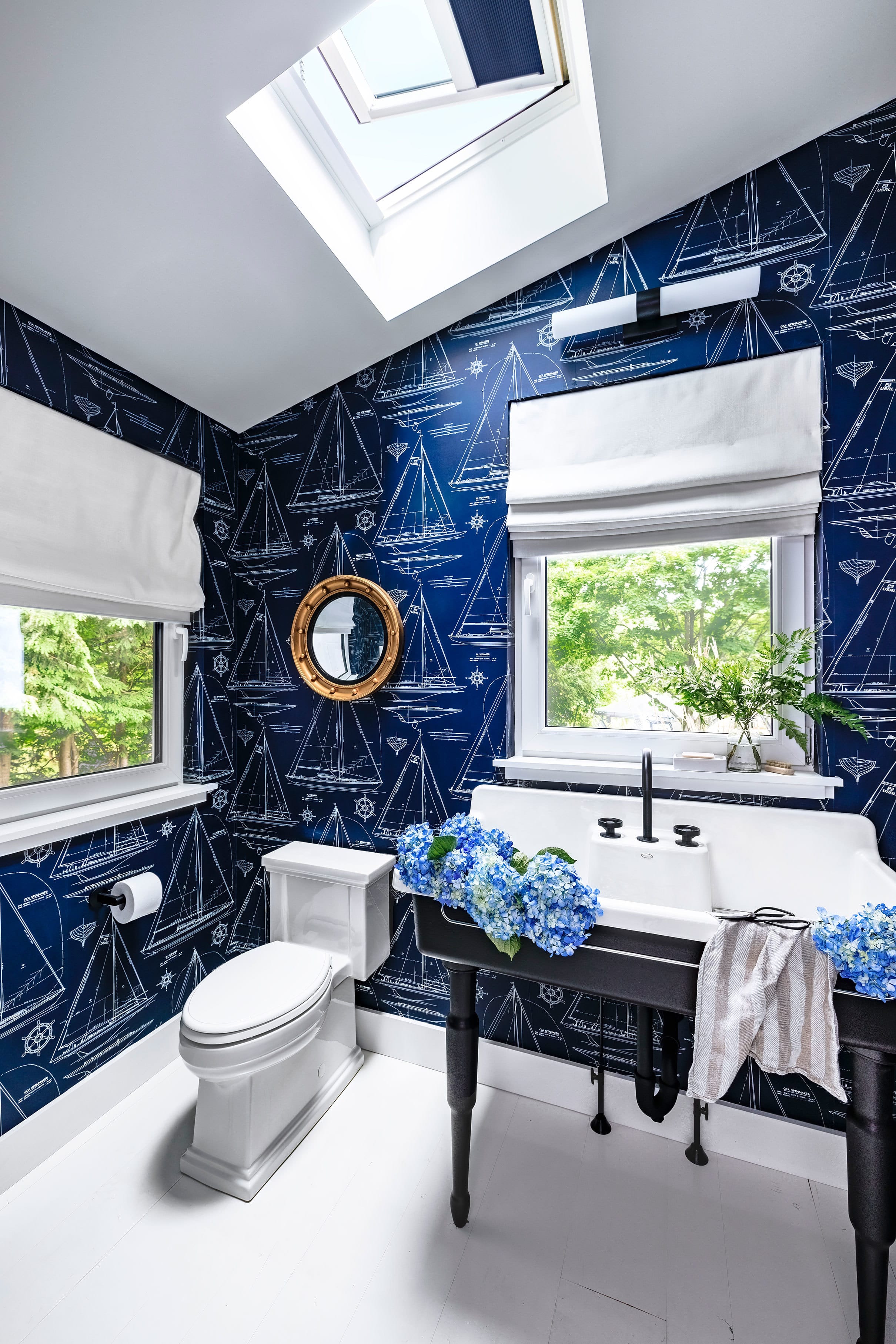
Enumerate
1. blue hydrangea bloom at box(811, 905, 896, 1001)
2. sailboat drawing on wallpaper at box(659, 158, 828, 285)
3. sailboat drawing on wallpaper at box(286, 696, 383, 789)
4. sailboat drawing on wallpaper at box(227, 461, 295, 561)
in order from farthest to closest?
1. sailboat drawing on wallpaper at box(227, 461, 295, 561)
2. sailboat drawing on wallpaper at box(286, 696, 383, 789)
3. sailboat drawing on wallpaper at box(659, 158, 828, 285)
4. blue hydrangea bloom at box(811, 905, 896, 1001)

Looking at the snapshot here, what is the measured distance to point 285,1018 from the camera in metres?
1.50

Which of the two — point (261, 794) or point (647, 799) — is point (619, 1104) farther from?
point (261, 794)

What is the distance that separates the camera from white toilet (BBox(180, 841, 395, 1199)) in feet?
4.78

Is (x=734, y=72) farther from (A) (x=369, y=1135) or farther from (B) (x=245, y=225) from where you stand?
(A) (x=369, y=1135)

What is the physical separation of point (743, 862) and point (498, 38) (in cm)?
211

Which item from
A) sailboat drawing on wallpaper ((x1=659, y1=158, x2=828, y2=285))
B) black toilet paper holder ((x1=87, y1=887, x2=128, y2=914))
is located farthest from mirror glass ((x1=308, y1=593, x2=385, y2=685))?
sailboat drawing on wallpaper ((x1=659, y1=158, x2=828, y2=285))

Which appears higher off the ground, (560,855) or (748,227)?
(748,227)

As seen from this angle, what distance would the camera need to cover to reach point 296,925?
202 cm

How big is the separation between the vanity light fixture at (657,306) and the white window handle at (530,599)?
71 centimetres

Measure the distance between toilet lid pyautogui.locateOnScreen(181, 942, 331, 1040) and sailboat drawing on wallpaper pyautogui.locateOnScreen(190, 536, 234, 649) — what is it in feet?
3.53

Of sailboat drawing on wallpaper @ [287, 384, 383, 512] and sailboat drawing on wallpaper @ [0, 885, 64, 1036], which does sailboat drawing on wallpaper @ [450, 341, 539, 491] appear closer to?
sailboat drawing on wallpaper @ [287, 384, 383, 512]

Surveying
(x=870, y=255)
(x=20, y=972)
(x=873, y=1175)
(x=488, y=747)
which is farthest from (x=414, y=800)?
(x=870, y=255)

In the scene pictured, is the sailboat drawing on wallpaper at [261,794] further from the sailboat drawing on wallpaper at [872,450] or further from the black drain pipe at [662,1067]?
the sailboat drawing on wallpaper at [872,450]

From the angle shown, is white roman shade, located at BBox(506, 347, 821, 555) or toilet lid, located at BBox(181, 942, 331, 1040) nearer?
toilet lid, located at BBox(181, 942, 331, 1040)
